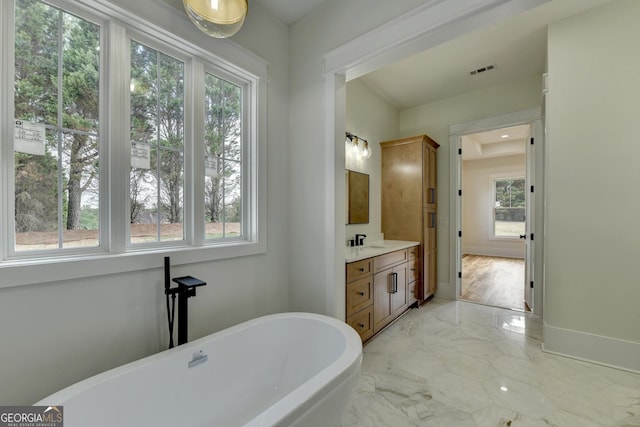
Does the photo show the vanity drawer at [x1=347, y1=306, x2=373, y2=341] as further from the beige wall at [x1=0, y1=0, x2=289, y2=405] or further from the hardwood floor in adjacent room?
the hardwood floor in adjacent room

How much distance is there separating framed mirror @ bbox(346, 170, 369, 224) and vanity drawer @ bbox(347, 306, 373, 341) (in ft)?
3.64

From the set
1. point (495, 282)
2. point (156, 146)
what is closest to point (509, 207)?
point (495, 282)

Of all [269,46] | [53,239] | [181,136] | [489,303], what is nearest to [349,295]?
[181,136]

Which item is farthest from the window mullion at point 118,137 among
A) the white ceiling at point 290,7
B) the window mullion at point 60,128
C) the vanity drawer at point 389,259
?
the vanity drawer at point 389,259

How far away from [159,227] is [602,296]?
3.58m

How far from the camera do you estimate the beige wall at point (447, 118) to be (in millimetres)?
3529

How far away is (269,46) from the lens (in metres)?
2.23

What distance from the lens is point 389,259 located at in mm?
2877

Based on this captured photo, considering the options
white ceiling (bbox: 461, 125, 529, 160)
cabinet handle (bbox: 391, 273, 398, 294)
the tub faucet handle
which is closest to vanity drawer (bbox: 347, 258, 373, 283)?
cabinet handle (bbox: 391, 273, 398, 294)

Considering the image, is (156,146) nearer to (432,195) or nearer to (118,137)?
(118,137)

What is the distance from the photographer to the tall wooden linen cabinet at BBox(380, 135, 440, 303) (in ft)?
11.8

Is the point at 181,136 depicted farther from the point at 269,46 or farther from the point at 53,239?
the point at 269,46

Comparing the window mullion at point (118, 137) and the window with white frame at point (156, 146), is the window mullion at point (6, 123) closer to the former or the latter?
the window mullion at point (118, 137)

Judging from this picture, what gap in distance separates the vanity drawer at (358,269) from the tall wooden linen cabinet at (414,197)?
1432mm
